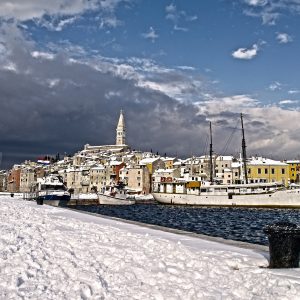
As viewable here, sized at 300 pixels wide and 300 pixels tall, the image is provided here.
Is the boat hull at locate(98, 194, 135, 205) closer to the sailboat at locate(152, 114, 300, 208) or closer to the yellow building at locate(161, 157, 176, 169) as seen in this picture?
the sailboat at locate(152, 114, 300, 208)

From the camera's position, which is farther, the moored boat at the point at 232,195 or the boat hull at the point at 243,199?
the moored boat at the point at 232,195

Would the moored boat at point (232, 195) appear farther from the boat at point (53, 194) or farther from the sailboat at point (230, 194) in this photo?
the boat at point (53, 194)

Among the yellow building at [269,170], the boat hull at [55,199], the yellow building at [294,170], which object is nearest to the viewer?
the boat hull at [55,199]

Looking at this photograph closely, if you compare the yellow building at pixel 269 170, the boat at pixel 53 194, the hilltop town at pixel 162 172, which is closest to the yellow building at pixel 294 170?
the hilltop town at pixel 162 172

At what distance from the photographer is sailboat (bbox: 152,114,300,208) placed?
77375 millimetres

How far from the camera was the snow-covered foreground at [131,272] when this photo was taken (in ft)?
21.4

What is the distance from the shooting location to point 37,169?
195250 millimetres

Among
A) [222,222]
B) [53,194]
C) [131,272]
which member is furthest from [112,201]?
[131,272]

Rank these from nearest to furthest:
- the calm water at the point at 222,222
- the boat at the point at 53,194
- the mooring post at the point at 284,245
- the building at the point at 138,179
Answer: the mooring post at the point at 284,245
the calm water at the point at 222,222
the boat at the point at 53,194
the building at the point at 138,179

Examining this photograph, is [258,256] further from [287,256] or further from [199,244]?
[199,244]

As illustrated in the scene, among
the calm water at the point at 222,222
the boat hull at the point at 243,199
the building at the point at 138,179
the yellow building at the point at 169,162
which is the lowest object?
the calm water at the point at 222,222

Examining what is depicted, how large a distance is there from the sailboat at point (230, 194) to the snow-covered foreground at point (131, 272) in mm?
69888

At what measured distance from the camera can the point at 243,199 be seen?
268 feet

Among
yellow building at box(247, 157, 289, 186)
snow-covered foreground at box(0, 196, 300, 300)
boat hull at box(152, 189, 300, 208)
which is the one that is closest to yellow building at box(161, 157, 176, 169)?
yellow building at box(247, 157, 289, 186)
